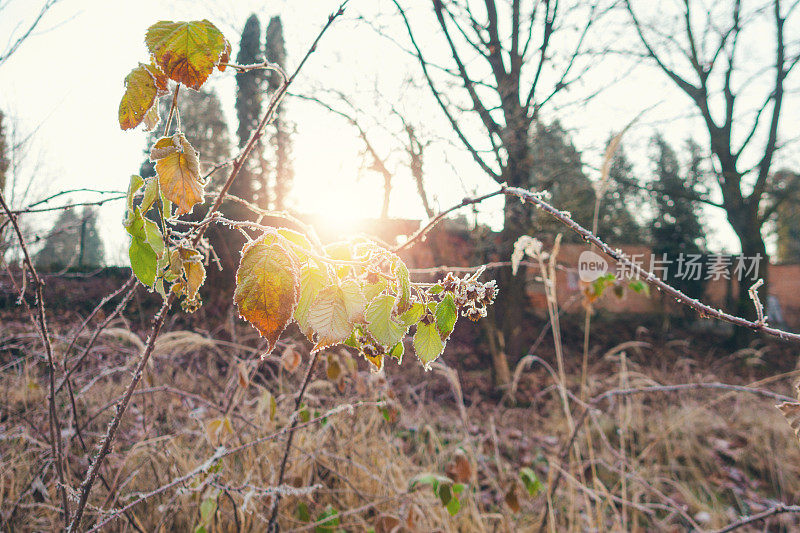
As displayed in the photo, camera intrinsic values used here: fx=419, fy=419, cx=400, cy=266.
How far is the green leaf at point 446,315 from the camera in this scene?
458mm

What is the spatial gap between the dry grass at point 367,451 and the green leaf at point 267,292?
1.18 ft

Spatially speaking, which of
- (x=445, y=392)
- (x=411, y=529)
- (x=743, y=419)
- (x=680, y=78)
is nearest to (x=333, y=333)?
(x=411, y=529)

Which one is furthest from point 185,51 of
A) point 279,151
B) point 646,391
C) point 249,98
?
point 249,98

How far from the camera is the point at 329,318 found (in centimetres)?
40

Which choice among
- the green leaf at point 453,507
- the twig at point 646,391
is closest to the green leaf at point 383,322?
the twig at point 646,391

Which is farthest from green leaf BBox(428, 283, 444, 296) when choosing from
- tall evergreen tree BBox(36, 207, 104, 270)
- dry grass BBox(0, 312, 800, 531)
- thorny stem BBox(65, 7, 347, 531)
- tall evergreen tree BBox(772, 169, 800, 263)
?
tall evergreen tree BBox(772, 169, 800, 263)

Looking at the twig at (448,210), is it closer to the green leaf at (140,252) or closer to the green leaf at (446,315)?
the green leaf at (446,315)

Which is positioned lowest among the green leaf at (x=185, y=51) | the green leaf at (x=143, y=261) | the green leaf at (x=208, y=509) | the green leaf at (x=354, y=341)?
the green leaf at (x=208, y=509)

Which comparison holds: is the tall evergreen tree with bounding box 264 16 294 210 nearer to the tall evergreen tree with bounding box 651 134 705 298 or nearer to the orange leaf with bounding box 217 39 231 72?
the tall evergreen tree with bounding box 651 134 705 298

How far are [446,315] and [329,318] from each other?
0.44ft

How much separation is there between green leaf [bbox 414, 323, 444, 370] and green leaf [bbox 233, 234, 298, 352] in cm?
15

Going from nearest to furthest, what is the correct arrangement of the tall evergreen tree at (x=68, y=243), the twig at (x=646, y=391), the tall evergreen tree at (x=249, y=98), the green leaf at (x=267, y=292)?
the green leaf at (x=267, y=292) < the twig at (x=646, y=391) < the tall evergreen tree at (x=68, y=243) < the tall evergreen tree at (x=249, y=98)

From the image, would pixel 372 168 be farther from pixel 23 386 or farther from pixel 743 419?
pixel 743 419

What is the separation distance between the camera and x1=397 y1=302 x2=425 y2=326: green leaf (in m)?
0.46
